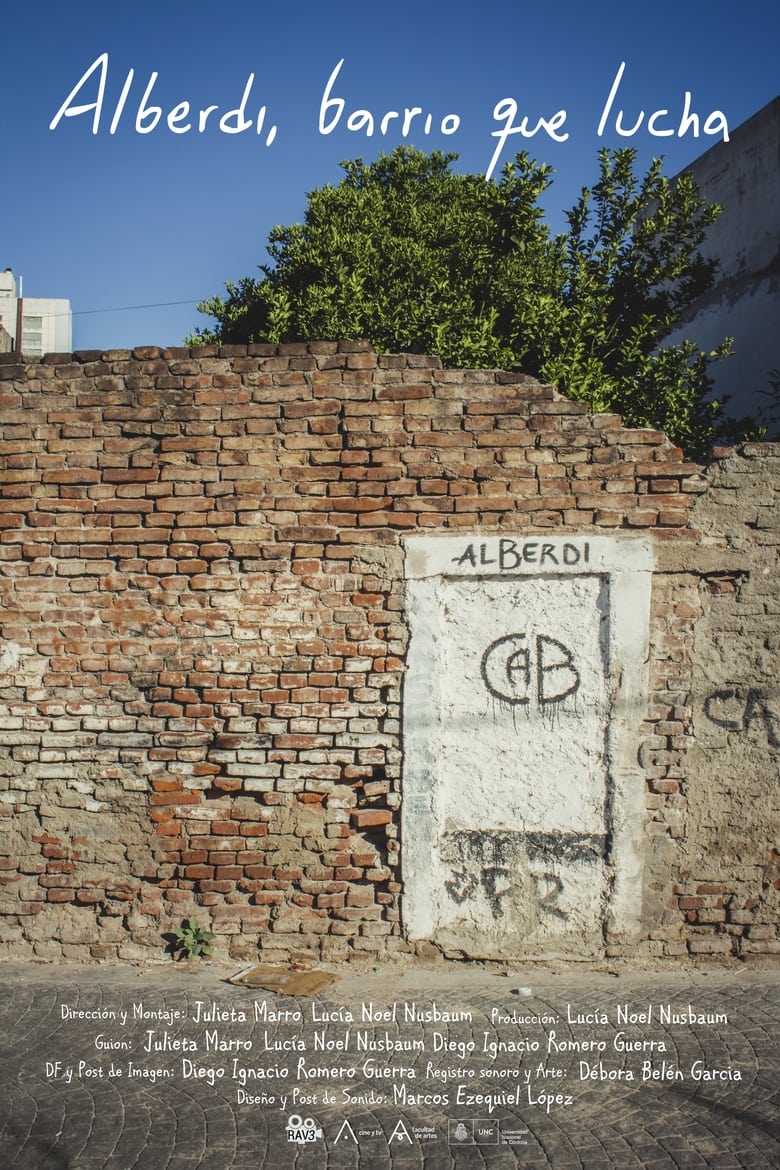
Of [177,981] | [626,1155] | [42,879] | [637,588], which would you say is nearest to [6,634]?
[42,879]

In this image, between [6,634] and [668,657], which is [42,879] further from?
[668,657]

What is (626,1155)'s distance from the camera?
3.13 meters

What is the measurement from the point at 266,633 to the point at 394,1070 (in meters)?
2.25

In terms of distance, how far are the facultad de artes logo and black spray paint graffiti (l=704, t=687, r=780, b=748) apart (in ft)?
9.41

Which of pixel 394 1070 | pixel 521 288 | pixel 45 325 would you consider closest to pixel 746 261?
pixel 521 288

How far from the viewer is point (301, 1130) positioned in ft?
10.7

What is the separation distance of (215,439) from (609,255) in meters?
6.81

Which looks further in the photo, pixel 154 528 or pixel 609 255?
pixel 609 255

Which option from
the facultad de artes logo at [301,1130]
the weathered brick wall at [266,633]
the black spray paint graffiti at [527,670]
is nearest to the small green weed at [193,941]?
the weathered brick wall at [266,633]

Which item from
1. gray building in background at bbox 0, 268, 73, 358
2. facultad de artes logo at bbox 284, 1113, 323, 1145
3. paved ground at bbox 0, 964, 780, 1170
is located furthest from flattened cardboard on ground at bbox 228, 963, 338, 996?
gray building in background at bbox 0, 268, 73, 358

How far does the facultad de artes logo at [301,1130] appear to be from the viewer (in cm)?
322

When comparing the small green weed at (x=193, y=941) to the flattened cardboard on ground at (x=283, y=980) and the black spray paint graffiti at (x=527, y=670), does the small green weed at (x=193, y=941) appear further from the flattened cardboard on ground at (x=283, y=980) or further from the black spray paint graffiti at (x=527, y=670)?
the black spray paint graffiti at (x=527, y=670)

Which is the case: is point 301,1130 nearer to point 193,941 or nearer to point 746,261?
point 193,941

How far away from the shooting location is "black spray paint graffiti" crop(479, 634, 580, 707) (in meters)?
4.77
